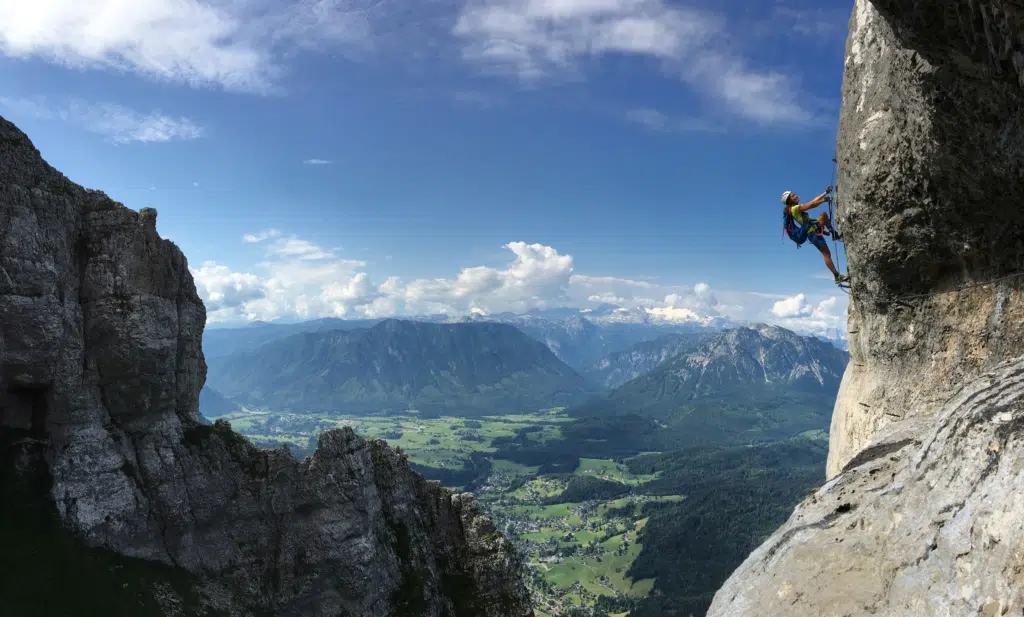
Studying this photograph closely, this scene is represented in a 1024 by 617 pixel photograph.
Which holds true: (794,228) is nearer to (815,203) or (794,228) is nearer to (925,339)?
(815,203)

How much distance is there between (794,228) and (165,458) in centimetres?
5139

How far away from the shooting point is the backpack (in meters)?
20.1

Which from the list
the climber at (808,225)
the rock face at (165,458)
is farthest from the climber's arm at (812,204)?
the rock face at (165,458)

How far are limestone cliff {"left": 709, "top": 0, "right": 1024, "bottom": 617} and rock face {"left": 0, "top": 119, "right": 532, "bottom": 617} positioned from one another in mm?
47616

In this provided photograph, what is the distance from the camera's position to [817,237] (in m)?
19.8

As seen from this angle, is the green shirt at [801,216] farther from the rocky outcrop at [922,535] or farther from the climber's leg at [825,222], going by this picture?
the rocky outcrop at [922,535]

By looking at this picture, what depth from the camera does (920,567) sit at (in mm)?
8477

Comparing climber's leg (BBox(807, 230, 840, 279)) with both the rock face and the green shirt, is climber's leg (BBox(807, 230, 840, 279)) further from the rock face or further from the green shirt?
the rock face

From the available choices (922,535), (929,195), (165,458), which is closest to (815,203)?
(929,195)

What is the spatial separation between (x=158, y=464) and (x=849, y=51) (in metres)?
54.9

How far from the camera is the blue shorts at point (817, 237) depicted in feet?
64.5

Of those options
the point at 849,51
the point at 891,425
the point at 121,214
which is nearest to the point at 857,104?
the point at 849,51

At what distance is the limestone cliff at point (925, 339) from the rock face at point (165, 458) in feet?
156

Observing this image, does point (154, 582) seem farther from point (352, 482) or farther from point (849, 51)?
point (849, 51)
